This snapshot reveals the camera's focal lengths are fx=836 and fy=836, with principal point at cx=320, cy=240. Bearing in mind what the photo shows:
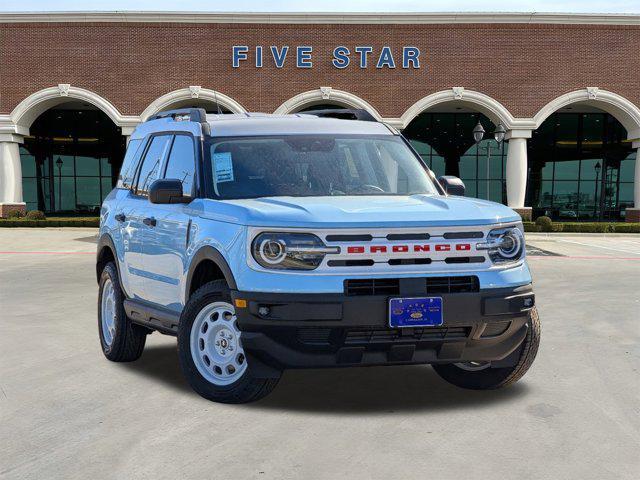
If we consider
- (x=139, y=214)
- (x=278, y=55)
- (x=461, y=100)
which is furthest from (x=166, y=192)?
(x=461, y=100)

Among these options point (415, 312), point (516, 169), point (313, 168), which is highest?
point (516, 169)

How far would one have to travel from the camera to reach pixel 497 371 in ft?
20.5

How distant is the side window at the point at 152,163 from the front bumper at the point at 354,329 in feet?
7.85

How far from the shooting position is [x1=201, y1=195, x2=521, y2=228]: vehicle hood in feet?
17.8

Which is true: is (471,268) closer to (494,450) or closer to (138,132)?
(494,450)

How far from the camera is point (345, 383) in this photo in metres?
6.55

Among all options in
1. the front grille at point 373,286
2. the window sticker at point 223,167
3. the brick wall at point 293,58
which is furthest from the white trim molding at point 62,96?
the front grille at point 373,286

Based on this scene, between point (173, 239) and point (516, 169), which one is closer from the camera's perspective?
point (173, 239)

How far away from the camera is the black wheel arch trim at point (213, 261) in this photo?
220 inches

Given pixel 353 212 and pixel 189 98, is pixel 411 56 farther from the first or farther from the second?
pixel 353 212

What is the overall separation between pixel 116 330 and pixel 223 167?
6.69 feet

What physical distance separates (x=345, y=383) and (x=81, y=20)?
3526 cm

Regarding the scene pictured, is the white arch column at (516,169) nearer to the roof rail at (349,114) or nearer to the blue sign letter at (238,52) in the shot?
the blue sign letter at (238,52)

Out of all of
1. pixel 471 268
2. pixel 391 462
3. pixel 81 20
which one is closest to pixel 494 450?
pixel 391 462
